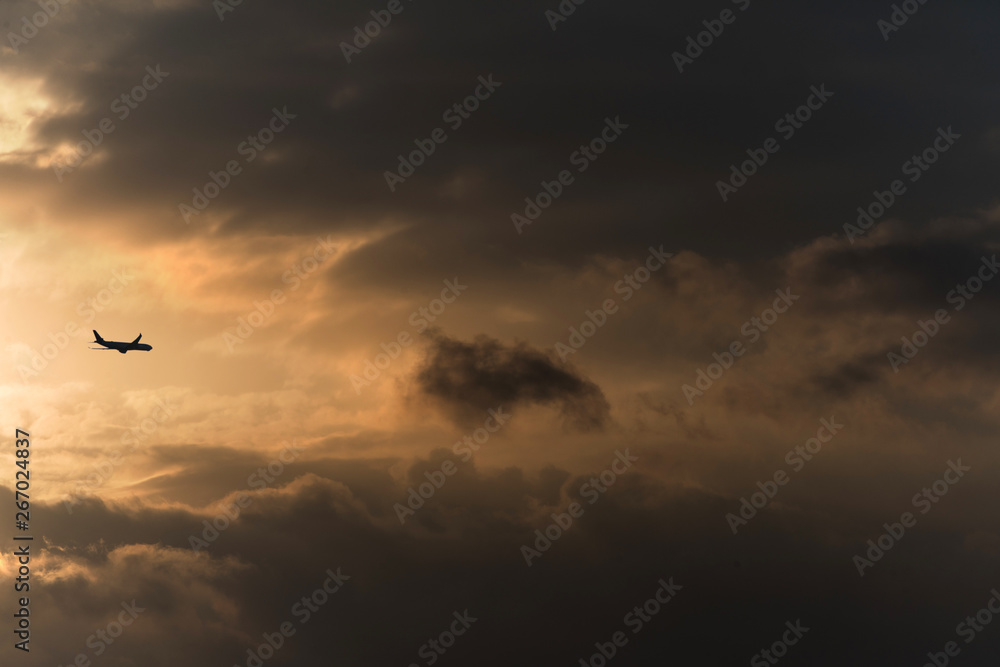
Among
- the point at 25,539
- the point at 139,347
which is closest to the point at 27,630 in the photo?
the point at 25,539

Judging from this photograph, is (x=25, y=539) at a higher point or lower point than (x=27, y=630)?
higher

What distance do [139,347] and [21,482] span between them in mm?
65325

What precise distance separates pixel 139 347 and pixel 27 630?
70.8 metres

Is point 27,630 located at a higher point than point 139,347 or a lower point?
lower

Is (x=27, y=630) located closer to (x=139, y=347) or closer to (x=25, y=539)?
(x=25, y=539)

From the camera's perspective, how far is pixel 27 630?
144 m

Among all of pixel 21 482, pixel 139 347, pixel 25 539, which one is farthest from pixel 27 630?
pixel 139 347

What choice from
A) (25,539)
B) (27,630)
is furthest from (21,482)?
(27,630)

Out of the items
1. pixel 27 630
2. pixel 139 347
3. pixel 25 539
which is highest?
pixel 139 347

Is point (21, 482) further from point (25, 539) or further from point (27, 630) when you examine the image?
point (27, 630)

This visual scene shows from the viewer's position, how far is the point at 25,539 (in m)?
139

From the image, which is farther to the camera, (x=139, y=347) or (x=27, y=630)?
(x=139, y=347)

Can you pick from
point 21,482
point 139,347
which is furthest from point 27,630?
point 139,347

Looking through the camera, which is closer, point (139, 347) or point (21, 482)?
point (21, 482)
